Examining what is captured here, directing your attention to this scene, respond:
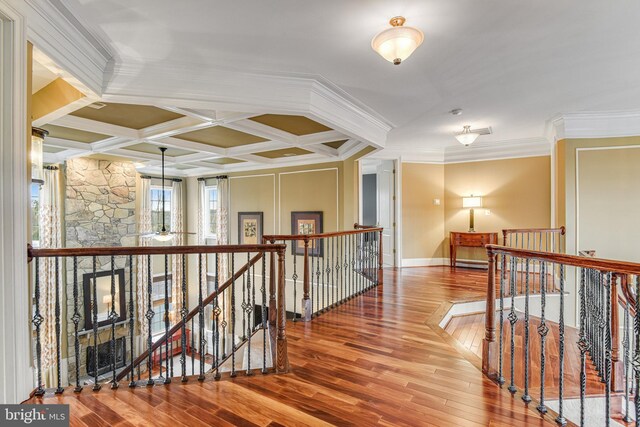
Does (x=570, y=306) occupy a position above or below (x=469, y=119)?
below

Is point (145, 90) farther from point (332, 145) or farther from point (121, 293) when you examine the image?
point (121, 293)

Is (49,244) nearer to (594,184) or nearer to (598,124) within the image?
(594,184)

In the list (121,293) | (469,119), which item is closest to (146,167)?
(121,293)

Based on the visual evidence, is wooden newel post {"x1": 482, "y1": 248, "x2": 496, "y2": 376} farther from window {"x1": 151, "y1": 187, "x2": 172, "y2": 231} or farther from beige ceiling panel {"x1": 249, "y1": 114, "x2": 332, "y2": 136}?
window {"x1": 151, "y1": 187, "x2": 172, "y2": 231}

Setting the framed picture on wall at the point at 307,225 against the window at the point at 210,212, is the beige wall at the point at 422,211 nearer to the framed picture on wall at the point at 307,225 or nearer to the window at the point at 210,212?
the framed picture on wall at the point at 307,225

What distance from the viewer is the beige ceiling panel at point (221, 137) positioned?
4941 mm

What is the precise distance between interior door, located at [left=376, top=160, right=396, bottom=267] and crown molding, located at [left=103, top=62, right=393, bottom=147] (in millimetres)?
3659

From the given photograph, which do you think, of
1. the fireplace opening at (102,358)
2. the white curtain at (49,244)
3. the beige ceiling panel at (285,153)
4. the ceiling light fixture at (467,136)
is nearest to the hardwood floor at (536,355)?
the ceiling light fixture at (467,136)

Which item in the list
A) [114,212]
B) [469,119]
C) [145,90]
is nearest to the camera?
[145,90]

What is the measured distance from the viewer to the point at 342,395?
218 cm

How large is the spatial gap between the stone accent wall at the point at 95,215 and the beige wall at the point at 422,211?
19.1 feet

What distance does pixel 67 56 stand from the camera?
2.37 meters

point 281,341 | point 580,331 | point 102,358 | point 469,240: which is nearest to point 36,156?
point 281,341

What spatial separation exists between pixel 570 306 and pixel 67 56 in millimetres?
6809
